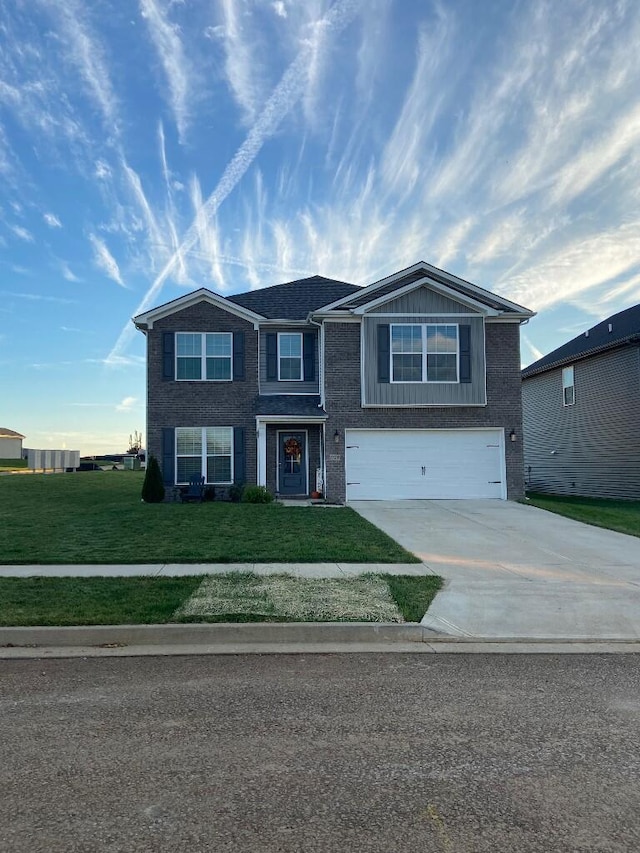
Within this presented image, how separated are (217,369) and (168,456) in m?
3.21

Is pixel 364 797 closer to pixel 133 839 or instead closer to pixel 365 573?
pixel 133 839

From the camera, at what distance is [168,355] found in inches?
727

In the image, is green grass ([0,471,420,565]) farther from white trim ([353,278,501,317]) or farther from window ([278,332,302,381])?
white trim ([353,278,501,317])

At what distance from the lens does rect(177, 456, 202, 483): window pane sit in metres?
18.4

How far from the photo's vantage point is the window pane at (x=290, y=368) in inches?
754

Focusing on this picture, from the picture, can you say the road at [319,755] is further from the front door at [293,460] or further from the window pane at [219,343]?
the window pane at [219,343]

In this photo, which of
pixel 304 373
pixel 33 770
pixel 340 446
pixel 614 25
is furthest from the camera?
pixel 304 373

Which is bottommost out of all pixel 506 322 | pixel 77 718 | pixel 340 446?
pixel 77 718

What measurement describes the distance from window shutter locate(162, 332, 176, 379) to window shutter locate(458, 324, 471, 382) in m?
9.08

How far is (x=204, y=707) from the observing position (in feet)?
13.8

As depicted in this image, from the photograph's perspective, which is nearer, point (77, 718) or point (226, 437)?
point (77, 718)

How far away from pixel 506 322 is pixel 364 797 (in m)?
17.3

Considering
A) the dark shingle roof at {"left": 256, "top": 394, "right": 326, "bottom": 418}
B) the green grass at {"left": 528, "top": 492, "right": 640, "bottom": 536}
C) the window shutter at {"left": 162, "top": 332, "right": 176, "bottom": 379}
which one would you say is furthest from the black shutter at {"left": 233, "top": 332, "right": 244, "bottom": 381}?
the green grass at {"left": 528, "top": 492, "right": 640, "bottom": 536}

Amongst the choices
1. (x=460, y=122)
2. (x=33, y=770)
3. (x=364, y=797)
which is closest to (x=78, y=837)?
(x=33, y=770)
